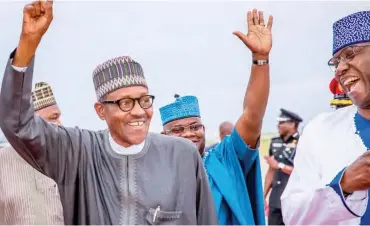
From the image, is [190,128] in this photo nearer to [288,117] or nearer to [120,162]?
[120,162]

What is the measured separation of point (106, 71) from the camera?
136 inches

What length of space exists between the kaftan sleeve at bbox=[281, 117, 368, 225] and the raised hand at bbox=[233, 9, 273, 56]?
54 centimetres

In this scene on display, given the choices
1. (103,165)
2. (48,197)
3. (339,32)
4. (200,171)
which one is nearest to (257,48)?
(339,32)

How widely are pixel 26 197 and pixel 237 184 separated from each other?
1400 millimetres

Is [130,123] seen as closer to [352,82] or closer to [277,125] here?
[352,82]

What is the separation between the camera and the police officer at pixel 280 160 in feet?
31.1

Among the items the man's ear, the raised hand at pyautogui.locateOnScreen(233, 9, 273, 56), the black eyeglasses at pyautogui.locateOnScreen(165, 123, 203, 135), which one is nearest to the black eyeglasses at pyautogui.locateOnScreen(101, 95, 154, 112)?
the man's ear

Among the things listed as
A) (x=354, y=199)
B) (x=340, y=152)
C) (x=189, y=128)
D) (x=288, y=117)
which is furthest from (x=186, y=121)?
(x=288, y=117)

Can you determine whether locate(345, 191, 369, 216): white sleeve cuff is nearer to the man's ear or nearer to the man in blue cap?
the man in blue cap

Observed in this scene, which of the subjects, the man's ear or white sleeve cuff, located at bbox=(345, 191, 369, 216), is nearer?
white sleeve cuff, located at bbox=(345, 191, 369, 216)

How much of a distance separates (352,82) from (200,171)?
875 millimetres

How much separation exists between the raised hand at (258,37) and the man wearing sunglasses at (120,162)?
2.13ft

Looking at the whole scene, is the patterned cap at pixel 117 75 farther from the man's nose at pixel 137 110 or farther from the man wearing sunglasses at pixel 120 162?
the man's nose at pixel 137 110

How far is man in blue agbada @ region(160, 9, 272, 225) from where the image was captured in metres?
3.78
